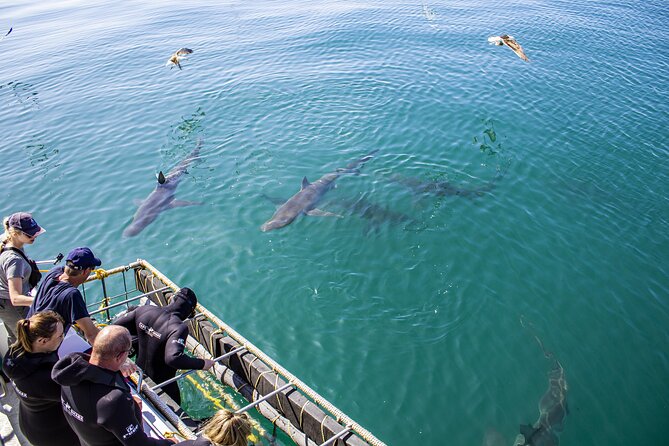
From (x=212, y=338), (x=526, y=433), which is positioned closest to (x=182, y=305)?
(x=212, y=338)

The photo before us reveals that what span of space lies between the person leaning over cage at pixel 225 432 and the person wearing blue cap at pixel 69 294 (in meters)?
3.02

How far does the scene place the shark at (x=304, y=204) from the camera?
15.4m

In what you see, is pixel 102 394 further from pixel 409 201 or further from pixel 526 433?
pixel 409 201

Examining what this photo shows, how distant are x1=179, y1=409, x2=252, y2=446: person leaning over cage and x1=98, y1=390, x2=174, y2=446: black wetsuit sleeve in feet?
2.50

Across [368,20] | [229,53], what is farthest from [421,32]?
[229,53]

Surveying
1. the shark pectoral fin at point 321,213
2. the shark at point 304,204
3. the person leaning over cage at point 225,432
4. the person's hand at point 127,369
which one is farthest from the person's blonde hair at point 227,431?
the shark pectoral fin at point 321,213

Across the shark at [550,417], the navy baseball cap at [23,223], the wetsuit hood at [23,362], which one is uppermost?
the navy baseball cap at [23,223]

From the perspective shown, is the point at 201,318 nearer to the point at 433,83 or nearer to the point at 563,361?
the point at 563,361

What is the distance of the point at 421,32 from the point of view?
3447 cm

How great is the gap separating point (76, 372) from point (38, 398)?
1.42 meters

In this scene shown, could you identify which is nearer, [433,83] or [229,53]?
[433,83]

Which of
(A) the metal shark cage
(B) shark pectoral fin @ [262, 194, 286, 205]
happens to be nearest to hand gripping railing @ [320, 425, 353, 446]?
(A) the metal shark cage

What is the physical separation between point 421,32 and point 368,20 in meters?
5.96

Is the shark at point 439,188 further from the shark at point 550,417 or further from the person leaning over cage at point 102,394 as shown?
the person leaning over cage at point 102,394
